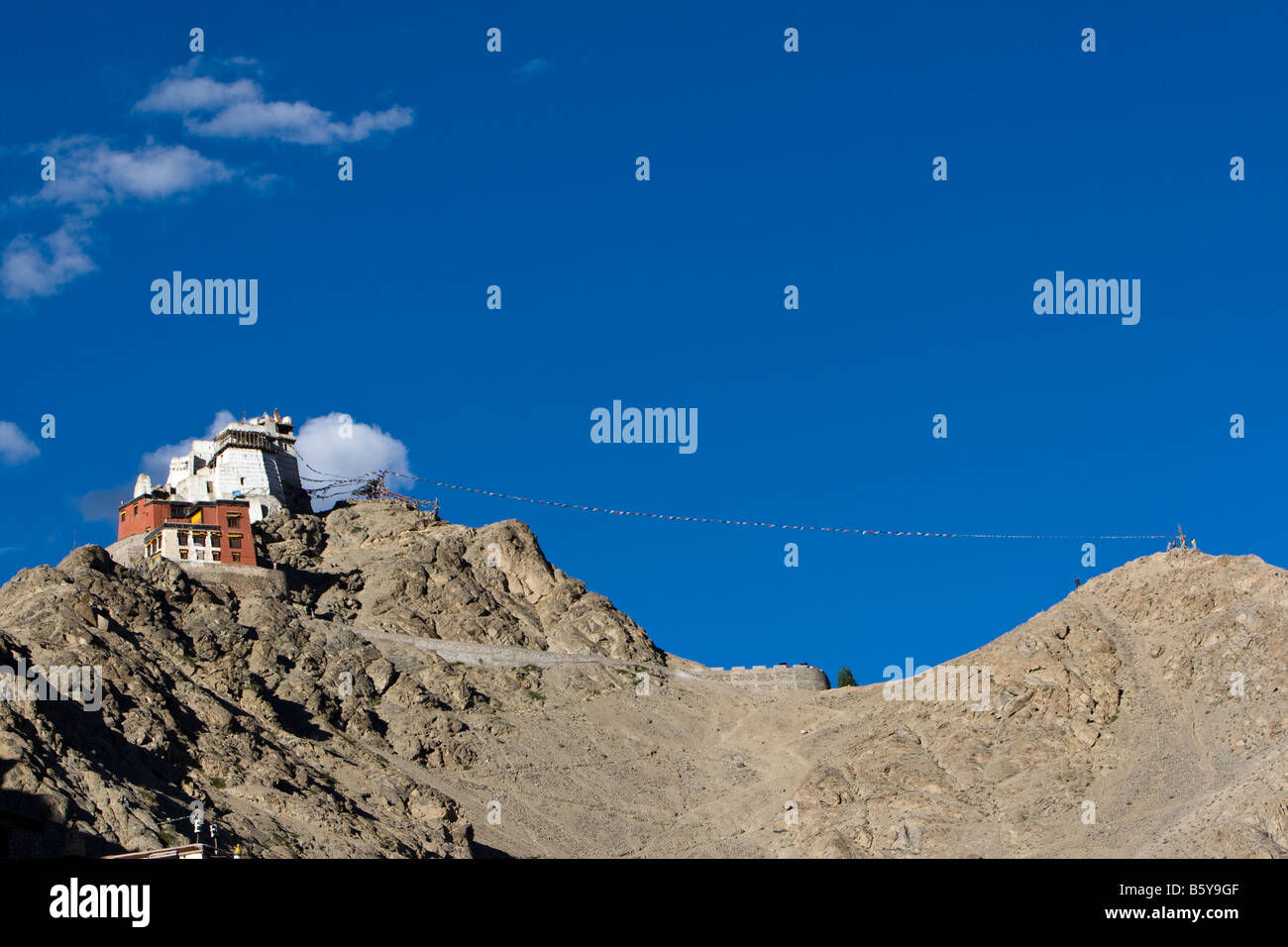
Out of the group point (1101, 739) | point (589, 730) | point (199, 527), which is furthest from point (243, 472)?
point (1101, 739)

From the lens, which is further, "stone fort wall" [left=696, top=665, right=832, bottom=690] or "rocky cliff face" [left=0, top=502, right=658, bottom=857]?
"stone fort wall" [left=696, top=665, right=832, bottom=690]

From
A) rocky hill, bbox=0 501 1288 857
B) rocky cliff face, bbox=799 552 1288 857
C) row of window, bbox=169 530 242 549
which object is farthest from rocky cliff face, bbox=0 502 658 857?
rocky cliff face, bbox=799 552 1288 857

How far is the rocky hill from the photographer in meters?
88.4

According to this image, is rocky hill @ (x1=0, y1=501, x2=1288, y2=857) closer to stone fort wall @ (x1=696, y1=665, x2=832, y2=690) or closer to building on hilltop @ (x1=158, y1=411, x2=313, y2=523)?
stone fort wall @ (x1=696, y1=665, x2=832, y2=690)

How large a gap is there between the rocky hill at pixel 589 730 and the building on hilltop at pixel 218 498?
470cm

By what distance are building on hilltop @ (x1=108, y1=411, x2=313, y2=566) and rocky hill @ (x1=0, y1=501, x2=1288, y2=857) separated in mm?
4696

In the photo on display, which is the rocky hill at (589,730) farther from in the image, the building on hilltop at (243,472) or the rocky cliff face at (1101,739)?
the building on hilltop at (243,472)

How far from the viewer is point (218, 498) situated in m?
142

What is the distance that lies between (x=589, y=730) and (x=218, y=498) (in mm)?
46984

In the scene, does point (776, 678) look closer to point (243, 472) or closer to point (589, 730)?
point (589, 730)

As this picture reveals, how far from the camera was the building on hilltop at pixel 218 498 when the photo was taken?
124 metres

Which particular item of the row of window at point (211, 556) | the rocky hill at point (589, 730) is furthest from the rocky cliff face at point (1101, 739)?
the row of window at point (211, 556)

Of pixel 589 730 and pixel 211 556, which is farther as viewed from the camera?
pixel 211 556
